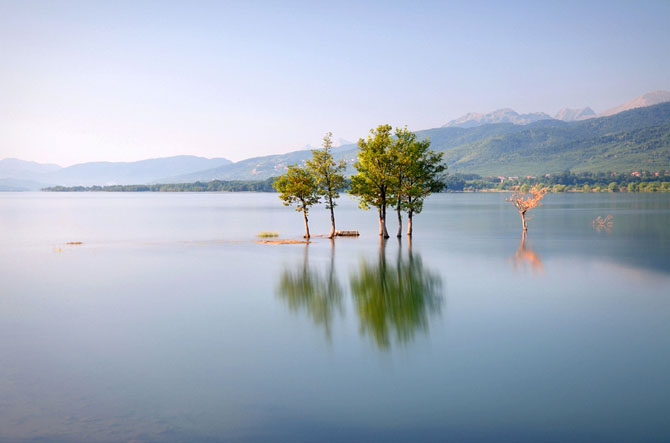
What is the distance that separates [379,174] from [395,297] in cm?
2838

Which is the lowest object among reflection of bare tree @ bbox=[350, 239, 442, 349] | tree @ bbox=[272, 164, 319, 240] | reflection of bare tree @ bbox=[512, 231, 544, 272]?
reflection of bare tree @ bbox=[512, 231, 544, 272]

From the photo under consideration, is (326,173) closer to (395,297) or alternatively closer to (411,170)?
(411,170)

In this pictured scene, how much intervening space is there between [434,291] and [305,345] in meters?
13.2

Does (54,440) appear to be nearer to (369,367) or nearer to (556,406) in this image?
(369,367)

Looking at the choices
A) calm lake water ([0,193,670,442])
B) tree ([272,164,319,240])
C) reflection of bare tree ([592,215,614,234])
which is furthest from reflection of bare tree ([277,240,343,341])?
reflection of bare tree ([592,215,614,234])

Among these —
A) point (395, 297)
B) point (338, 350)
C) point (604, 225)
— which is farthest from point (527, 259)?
point (604, 225)

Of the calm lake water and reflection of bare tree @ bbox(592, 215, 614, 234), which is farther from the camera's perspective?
reflection of bare tree @ bbox(592, 215, 614, 234)

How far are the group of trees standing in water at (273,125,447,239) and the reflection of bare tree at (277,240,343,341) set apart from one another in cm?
1753

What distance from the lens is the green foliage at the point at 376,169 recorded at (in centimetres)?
5653

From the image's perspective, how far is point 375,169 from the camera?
56938mm

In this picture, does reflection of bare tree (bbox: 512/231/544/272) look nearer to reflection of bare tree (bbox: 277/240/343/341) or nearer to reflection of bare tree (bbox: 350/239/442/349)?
reflection of bare tree (bbox: 350/239/442/349)

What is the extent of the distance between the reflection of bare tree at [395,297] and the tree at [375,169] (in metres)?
14.8

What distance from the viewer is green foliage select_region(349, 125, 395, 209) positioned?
5653 centimetres

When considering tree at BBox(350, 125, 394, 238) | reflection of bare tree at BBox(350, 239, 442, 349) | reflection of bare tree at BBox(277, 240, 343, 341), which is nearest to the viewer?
reflection of bare tree at BBox(350, 239, 442, 349)
